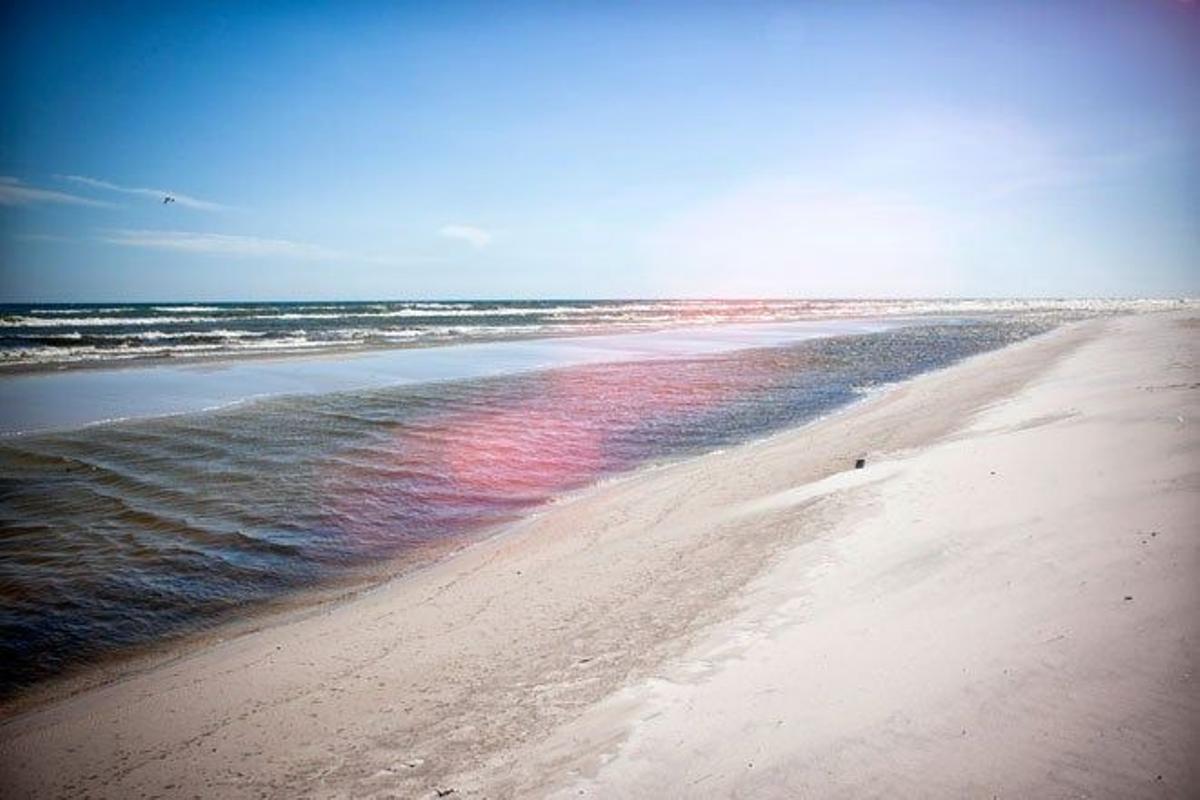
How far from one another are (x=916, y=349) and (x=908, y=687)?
114 ft

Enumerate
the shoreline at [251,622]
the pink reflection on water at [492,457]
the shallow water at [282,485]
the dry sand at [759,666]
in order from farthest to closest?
the pink reflection on water at [492,457]
the shallow water at [282,485]
the shoreline at [251,622]
the dry sand at [759,666]

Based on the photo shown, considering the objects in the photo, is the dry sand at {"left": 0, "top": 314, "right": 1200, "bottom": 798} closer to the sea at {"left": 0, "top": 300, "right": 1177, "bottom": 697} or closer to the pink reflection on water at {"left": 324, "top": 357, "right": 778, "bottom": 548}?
the sea at {"left": 0, "top": 300, "right": 1177, "bottom": 697}

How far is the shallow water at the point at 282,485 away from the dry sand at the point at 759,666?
1.34 metres

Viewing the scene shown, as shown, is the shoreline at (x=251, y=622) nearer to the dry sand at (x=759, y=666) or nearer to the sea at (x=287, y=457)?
the sea at (x=287, y=457)

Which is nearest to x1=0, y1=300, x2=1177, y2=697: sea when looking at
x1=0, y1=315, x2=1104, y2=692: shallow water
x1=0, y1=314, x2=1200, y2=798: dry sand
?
x1=0, y1=315, x2=1104, y2=692: shallow water

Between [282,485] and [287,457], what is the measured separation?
1.84 m

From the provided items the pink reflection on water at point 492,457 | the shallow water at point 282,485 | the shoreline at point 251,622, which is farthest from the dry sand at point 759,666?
the pink reflection on water at point 492,457

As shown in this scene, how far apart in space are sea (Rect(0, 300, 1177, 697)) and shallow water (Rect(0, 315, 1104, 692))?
4cm

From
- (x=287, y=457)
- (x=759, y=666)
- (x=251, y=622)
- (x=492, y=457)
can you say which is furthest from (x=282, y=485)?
(x=759, y=666)

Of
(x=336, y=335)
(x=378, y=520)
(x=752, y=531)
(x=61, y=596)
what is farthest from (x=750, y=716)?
(x=336, y=335)

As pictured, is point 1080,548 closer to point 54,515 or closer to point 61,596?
point 61,596

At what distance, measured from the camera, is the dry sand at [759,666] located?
2.93 m

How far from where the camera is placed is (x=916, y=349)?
33.9 metres

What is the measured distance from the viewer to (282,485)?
10.2 metres
